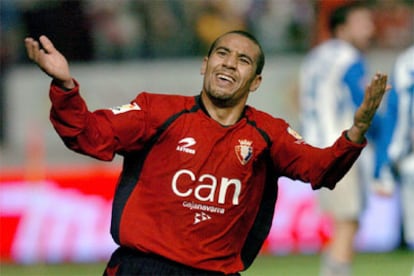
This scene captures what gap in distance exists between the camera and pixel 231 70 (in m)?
6.39

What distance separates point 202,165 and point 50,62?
992 millimetres

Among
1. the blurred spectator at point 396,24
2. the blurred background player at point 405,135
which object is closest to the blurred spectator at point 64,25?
the blurred spectator at point 396,24

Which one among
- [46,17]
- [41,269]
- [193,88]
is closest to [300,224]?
[41,269]

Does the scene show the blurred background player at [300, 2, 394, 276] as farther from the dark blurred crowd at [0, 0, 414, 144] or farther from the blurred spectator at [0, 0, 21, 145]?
the blurred spectator at [0, 0, 21, 145]

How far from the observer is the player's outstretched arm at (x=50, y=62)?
5797 mm

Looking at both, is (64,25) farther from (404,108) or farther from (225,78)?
(225,78)

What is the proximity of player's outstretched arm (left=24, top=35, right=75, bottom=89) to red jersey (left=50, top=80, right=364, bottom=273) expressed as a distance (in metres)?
0.44

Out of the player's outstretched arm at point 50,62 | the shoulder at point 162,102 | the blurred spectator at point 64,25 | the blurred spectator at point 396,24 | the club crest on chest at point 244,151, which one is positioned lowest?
the club crest on chest at point 244,151

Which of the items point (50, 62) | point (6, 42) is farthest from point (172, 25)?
point (50, 62)

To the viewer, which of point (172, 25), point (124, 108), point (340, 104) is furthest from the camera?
point (172, 25)

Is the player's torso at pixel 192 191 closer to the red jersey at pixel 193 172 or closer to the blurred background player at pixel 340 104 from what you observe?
the red jersey at pixel 193 172

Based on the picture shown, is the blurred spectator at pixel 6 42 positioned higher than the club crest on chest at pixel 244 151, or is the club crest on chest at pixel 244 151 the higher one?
the blurred spectator at pixel 6 42

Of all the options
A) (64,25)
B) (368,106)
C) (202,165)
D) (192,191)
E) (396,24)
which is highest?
(396,24)

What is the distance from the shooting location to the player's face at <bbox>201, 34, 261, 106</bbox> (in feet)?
20.9
